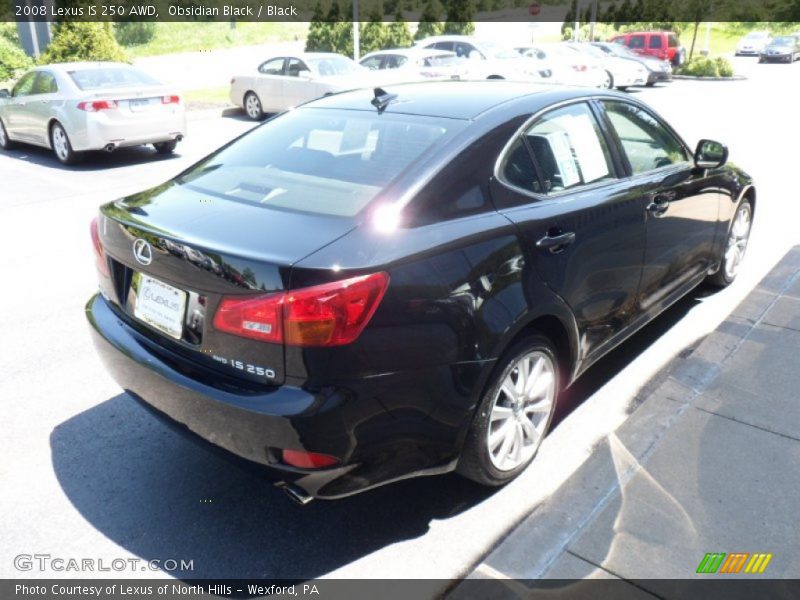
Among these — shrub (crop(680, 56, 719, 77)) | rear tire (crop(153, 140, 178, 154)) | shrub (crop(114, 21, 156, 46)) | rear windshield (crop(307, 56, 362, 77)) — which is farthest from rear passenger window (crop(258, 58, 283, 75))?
shrub (crop(114, 21, 156, 46))

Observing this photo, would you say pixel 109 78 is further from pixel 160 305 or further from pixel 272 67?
pixel 160 305

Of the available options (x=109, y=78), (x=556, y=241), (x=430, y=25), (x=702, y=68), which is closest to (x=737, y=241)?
(x=556, y=241)

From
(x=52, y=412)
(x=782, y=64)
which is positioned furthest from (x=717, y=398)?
(x=782, y=64)

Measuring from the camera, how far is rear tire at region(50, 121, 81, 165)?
36.5 feet

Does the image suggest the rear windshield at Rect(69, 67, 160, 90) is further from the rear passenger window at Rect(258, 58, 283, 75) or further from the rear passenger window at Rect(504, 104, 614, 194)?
the rear passenger window at Rect(504, 104, 614, 194)

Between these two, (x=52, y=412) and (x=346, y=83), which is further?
(x=346, y=83)

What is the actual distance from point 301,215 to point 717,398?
249 centimetres

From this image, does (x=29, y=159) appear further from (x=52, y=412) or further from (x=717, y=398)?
(x=717, y=398)

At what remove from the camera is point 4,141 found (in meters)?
12.8

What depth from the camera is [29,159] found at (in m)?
11.9

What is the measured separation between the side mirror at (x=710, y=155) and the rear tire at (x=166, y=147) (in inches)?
365

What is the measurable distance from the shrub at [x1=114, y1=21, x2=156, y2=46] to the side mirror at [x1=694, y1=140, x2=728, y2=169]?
2005 inches

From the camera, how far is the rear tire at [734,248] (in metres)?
5.53

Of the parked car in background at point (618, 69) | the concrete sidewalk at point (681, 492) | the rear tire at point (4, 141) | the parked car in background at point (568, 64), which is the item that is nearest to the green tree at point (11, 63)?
the rear tire at point (4, 141)
